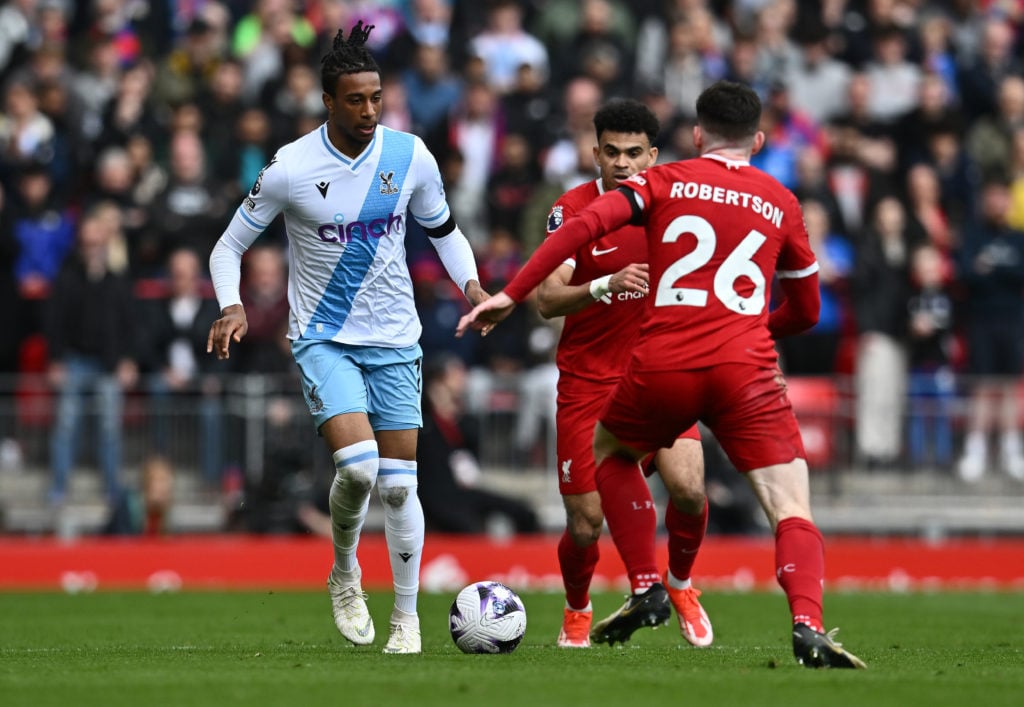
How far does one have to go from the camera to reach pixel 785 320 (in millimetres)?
9375

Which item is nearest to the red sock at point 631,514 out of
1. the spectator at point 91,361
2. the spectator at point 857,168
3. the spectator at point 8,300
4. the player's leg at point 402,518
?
the player's leg at point 402,518

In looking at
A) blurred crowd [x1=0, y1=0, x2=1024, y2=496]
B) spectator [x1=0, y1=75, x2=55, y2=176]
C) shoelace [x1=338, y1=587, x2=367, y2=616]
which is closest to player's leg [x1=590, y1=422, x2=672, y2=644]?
shoelace [x1=338, y1=587, x2=367, y2=616]

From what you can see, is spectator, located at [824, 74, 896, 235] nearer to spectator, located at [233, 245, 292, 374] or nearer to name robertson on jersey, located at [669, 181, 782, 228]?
spectator, located at [233, 245, 292, 374]

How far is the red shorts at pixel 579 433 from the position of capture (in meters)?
10.7

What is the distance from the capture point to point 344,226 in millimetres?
10148

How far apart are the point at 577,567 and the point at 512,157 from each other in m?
10.0

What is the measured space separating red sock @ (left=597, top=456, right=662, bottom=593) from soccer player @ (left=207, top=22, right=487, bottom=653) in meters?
1.11

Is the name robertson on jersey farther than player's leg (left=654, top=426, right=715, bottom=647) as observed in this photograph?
No

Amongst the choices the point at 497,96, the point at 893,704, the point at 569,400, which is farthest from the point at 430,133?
the point at 893,704

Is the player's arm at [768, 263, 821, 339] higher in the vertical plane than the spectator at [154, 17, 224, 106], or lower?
lower

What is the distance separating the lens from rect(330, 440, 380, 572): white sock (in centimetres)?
992

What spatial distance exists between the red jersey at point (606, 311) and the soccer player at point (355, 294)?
79 cm

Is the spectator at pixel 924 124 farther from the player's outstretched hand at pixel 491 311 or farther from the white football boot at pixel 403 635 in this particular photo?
the player's outstretched hand at pixel 491 311

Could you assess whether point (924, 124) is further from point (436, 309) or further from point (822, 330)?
point (436, 309)
